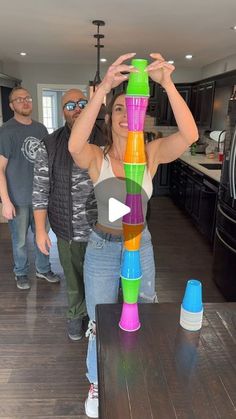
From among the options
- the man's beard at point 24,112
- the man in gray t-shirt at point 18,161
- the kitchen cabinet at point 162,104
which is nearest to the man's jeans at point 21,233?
the man in gray t-shirt at point 18,161

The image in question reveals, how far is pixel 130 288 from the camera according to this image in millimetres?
1028

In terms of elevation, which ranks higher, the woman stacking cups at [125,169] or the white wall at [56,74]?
the white wall at [56,74]

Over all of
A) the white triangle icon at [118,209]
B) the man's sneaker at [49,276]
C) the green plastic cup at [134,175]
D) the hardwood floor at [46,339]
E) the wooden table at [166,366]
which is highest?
the green plastic cup at [134,175]

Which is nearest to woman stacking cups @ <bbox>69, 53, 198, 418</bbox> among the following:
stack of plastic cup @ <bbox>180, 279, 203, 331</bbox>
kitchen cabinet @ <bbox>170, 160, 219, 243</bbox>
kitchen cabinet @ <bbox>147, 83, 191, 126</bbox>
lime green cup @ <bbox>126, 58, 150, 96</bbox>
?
lime green cup @ <bbox>126, 58, 150, 96</bbox>

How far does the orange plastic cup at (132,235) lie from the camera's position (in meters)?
0.98

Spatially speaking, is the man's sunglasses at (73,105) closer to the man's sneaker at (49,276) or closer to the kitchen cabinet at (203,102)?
the man's sneaker at (49,276)

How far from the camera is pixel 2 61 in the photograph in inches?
243

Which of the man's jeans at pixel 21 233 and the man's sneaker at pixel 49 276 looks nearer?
the man's jeans at pixel 21 233

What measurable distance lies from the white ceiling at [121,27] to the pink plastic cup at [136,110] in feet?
7.21

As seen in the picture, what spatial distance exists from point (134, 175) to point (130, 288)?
1.11 ft

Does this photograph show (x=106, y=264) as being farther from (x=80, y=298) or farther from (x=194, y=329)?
(x=80, y=298)

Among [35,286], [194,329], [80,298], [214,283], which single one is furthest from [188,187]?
[194,329]

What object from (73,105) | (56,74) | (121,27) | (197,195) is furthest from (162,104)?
(73,105)

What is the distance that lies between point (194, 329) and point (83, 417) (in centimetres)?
93
